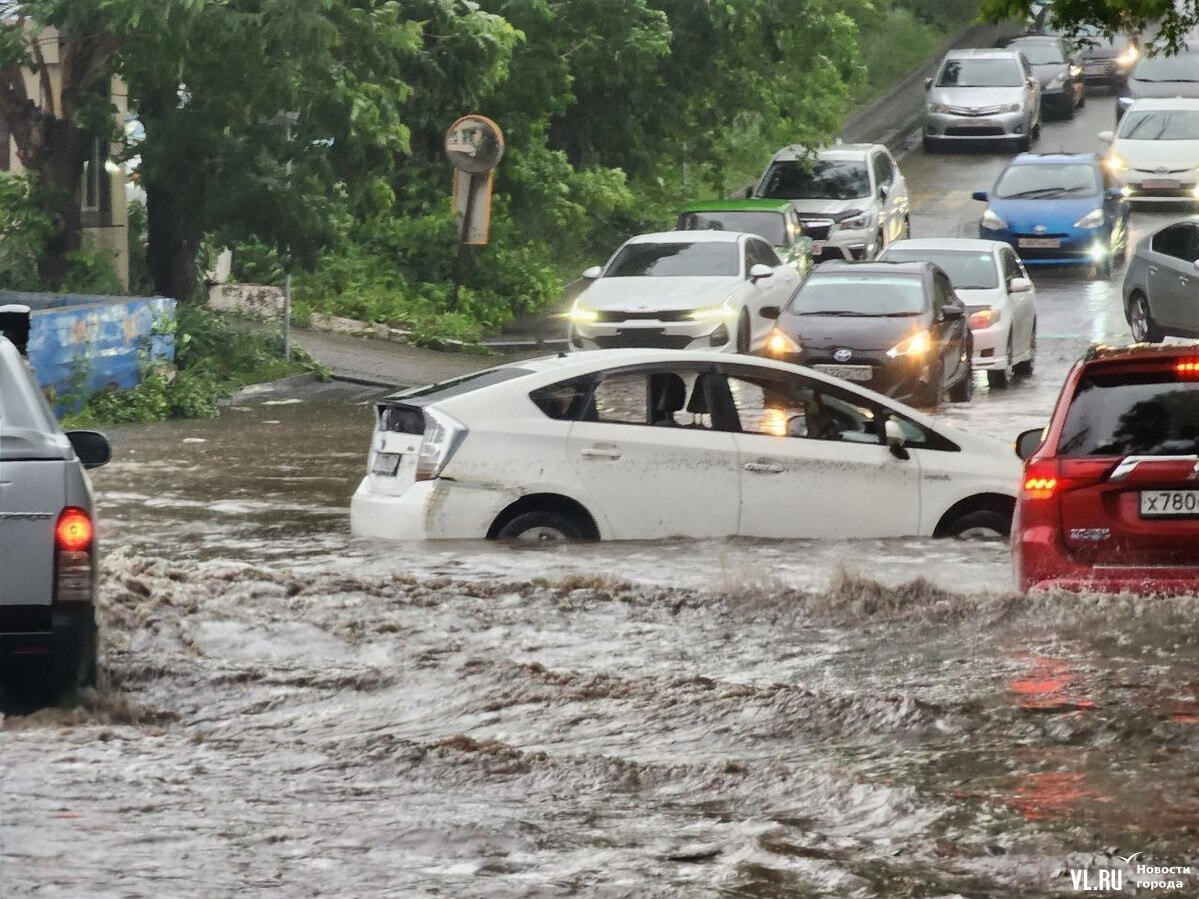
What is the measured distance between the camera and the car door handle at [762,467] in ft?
43.5

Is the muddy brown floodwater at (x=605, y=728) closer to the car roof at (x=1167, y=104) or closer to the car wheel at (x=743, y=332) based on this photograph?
the car wheel at (x=743, y=332)

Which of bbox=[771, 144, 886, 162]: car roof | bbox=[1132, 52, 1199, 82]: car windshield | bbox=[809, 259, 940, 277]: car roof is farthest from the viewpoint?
bbox=[1132, 52, 1199, 82]: car windshield

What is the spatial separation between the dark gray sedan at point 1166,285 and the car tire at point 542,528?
1319cm

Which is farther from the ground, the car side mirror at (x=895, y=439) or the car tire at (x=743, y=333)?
the car tire at (x=743, y=333)

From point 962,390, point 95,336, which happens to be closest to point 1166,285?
point 962,390

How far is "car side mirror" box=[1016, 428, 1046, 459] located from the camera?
415 inches

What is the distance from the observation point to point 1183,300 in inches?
992

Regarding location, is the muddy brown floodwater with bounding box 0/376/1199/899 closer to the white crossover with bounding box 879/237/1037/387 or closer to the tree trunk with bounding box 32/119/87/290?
the white crossover with bounding box 879/237/1037/387

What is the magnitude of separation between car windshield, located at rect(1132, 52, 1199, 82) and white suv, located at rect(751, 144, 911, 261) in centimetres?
1429

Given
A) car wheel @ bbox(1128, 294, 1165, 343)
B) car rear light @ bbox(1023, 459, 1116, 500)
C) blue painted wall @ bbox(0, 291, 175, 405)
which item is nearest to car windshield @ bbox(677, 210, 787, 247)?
car wheel @ bbox(1128, 294, 1165, 343)

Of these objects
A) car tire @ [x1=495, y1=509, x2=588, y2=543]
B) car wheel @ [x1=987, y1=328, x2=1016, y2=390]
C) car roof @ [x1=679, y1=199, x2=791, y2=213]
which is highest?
car roof @ [x1=679, y1=199, x2=791, y2=213]

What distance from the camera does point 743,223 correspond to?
3088 centimetres

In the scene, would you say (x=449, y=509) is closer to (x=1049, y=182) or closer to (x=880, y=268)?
(x=880, y=268)

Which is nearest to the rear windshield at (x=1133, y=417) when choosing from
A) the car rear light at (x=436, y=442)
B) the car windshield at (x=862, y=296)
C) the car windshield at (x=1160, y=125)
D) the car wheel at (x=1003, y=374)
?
the car rear light at (x=436, y=442)
